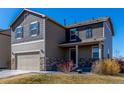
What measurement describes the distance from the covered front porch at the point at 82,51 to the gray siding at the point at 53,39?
29.8 inches

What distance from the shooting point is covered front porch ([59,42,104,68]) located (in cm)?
1731

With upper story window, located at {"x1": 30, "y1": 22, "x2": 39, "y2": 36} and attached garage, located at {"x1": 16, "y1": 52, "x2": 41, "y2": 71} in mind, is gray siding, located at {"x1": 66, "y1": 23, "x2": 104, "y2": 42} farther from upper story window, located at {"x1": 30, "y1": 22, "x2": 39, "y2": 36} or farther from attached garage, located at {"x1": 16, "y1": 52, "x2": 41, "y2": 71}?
attached garage, located at {"x1": 16, "y1": 52, "x2": 41, "y2": 71}

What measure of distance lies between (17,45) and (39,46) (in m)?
4.31

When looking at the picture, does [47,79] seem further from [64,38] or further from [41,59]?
[64,38]

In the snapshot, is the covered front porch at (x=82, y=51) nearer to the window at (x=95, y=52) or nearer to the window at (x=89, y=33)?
the window at (x=95, y=52)

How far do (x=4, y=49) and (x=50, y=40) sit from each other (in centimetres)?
1007

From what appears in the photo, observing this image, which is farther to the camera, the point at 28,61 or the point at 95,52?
the point at 28,61

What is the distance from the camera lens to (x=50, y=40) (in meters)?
17.7

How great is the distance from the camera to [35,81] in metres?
9.78

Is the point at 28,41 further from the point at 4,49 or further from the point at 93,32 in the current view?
the point at 93,32

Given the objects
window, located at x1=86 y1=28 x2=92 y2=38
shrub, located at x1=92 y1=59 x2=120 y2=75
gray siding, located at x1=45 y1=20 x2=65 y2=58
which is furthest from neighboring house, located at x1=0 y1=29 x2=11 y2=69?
shrub, located at x1=92 y1=59 x2=120 y2=75

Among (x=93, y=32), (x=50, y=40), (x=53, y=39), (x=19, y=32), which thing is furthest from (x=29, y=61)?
(x=93, y=32)

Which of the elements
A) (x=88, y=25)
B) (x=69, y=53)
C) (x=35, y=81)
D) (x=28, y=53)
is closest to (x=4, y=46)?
(x=28, y=53)

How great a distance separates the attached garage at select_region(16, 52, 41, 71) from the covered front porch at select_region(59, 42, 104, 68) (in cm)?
332
